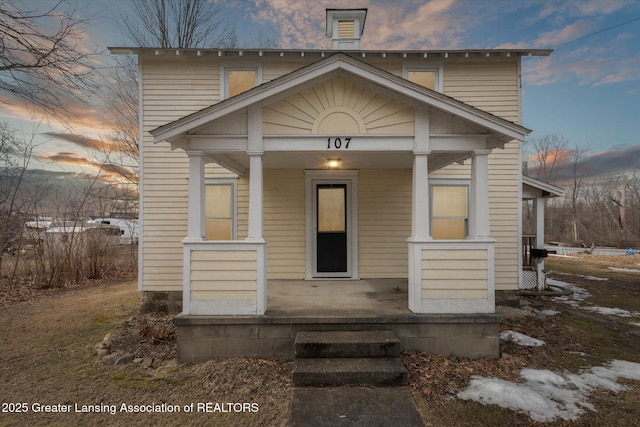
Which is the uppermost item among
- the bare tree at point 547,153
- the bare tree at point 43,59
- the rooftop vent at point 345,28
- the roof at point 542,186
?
the bare tree at point 547,153

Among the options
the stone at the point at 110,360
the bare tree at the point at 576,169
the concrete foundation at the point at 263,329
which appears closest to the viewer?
the concrete foundation at the point at 263,329

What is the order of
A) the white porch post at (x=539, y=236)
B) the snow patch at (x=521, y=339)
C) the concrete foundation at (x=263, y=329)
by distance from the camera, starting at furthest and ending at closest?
the white porch post at (x=539, y=236) < the snow patch at (x=521, y=339) < the concrete foundation at (x=263, y=329)

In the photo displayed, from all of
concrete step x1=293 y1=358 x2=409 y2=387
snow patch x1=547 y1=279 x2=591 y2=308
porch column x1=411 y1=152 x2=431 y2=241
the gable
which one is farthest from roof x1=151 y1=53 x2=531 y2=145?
snow patch x1=547 y1=279 x2=591 y2=308

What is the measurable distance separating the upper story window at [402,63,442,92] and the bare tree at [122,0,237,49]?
1007cm

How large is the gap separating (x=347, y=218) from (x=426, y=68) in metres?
3.76

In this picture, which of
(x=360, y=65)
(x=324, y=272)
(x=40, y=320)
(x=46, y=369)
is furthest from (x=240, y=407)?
(x=40, y=320)

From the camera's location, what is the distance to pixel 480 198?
13.9ft

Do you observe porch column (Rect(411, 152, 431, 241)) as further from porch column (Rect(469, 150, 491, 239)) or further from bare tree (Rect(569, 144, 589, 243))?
bare tree (Rect(569, 144, 589, 243))

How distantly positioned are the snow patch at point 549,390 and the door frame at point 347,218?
135 inches

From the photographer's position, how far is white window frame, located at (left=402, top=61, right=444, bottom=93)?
6469 millimetres

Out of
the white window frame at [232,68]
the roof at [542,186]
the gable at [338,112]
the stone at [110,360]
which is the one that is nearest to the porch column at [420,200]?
the gable at [338,112]

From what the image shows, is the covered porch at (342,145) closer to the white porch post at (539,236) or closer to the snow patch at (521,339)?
the snow patch at (521,339)

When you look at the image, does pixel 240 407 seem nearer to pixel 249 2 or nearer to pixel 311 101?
pixel 311 101

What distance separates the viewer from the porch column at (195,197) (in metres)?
4.16
